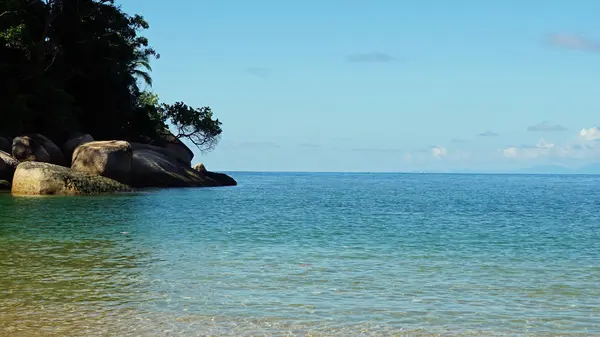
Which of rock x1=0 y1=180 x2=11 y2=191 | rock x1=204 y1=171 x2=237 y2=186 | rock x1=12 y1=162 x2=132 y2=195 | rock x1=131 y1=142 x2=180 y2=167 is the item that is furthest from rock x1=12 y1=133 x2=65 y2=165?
rock x1=204 y1=171 x2=237 y2=186

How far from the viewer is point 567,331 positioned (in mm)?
8938

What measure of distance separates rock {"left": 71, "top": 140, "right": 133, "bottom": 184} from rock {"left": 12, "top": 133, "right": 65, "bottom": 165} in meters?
1.86

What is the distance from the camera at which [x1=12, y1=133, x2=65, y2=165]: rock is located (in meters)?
41.4

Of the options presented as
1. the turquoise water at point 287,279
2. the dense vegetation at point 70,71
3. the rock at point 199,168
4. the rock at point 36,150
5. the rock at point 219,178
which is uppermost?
the dense vegetation at point 70,71

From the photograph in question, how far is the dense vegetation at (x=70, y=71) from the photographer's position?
4353 cm

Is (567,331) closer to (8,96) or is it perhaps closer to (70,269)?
(70,269)

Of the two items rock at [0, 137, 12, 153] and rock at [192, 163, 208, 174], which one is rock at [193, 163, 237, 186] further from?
rock at [0, 137, 12, 153]

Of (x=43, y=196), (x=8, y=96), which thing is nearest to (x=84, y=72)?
(x=8, y=96)

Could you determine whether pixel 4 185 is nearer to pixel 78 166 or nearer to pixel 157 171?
pixel 78 166

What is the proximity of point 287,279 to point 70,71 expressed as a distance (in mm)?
41778

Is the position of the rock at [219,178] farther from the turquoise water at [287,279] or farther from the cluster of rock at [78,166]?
the turquoise water at [287,279]

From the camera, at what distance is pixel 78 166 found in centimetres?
4134

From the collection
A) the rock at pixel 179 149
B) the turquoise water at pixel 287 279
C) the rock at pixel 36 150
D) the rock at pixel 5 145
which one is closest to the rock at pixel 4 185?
the rock at pixel 36 150

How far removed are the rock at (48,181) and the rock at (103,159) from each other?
1.85 metres
